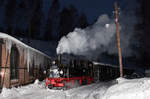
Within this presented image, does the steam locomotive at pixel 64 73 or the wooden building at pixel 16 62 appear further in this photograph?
Result: the steam locomotive at pixel 64 73

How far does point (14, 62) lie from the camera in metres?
15.8

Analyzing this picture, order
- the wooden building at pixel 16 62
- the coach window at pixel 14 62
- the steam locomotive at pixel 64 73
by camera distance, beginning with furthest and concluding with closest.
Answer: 1. the coach window at pixel 14 62
2. the steam locomotive at pixel 64 73
3. the wooden building at pixel 16 62

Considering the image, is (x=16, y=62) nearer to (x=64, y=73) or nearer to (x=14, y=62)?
(x=14, y=62)

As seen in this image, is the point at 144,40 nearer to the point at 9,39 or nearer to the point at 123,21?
the point at 123,21

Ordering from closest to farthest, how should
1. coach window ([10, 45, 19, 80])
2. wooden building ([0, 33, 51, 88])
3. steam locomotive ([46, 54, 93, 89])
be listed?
wooden building ([0, 33, 51, 88]) < steam locomotive ([46, 54, 93, 89]) < coach window ([10, 45, 19, 80])

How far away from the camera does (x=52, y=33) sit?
195 ft

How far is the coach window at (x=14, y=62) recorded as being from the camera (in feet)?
50.0

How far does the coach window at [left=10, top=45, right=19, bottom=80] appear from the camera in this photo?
50.0ft

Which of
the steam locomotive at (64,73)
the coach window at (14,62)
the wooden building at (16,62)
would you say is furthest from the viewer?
the coach window at (14,62)

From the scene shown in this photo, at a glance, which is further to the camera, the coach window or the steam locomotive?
the coach window

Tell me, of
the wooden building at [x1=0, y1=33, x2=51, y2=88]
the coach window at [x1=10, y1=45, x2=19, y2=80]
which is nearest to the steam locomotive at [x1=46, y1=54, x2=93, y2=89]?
the wooden building at [x1=0, y1=33, x2=51, y2=88]

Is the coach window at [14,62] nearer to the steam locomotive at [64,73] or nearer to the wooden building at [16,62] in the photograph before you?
the wooden building at [16,62]

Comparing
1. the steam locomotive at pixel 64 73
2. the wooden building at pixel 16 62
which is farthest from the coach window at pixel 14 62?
the steam locomotive at pixel 64 73

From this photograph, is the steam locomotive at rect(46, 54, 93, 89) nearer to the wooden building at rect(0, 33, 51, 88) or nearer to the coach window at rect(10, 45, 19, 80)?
the wooden building at rect(0, 33, 51, 88)
